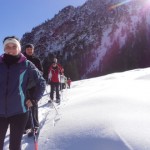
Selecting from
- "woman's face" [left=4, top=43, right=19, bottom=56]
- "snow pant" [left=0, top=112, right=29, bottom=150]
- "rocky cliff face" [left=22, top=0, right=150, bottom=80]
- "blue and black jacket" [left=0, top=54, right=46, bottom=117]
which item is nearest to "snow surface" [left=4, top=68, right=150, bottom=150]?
"snow pant" [left=0, top=112, right=29, bottom=150]

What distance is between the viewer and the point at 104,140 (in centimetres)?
499

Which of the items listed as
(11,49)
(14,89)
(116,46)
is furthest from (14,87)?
(116,46)

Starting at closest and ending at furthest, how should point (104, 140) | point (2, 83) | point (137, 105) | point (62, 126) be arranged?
point (2, 83) → point (104, 140) → point (62, 126) → point (137, 105)

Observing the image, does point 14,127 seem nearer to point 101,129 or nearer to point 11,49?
point 11,49

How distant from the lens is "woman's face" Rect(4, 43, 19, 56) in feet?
12.8

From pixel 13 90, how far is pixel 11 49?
22.3 inches

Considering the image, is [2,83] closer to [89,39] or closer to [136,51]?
[136,51]

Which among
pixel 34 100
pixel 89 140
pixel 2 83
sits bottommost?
pixel 89 140

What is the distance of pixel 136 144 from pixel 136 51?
384 feet

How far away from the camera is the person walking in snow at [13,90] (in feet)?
12.3

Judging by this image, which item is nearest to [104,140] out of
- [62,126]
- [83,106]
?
[62,126]

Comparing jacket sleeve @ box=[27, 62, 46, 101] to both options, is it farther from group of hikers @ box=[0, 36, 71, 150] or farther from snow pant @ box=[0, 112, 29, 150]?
snow pant @ box=[0, 112, 29, 150]

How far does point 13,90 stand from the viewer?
3.78m

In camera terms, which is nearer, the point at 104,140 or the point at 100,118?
the point at 104,140
